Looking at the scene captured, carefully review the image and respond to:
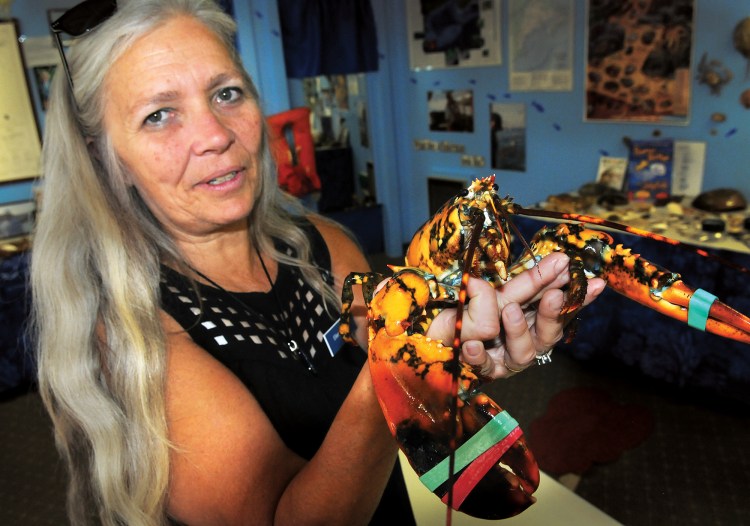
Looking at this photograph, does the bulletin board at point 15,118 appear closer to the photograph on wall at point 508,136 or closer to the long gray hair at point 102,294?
the photograph on wall at point 508,136

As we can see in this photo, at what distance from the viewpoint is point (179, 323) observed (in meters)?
1.00

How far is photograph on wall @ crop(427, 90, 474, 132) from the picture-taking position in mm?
4039

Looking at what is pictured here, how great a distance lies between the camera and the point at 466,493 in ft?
2.15

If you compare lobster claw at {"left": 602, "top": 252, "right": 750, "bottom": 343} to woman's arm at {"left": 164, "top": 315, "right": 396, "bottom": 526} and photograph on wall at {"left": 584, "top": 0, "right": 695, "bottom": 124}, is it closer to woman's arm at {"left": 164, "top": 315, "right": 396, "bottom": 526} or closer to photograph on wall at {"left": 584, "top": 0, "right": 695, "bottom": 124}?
woman's arm at {"left": 164, "top": 315, "right": 396, "bottom": 526}

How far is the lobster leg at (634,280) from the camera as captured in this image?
0.77 meters

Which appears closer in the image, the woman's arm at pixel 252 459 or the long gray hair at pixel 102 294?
the woman's arm at pixel 252 459

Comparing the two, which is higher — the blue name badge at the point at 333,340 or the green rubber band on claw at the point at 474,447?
the green rubber band on claw at the point at 474,447

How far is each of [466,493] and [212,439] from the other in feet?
1.32

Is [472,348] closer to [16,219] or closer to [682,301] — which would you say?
[682,301]

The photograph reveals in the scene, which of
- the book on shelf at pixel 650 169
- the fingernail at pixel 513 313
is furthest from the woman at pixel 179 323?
the book on shelf at pixel 650 169

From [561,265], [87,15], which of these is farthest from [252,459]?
[87,15]

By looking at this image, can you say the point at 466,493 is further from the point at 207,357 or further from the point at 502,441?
the point at 207,357

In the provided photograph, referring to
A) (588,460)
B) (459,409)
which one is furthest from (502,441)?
(588,460)

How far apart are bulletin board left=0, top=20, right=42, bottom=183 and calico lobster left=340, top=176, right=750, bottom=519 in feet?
11.5
